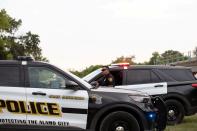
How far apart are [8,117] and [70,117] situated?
1074mm

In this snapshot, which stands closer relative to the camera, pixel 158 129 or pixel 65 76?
pixel 65 76

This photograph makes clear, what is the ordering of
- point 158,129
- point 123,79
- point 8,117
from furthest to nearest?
point 123,79, point 158,129, point 8,117

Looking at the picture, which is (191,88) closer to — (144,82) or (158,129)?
(144,82)

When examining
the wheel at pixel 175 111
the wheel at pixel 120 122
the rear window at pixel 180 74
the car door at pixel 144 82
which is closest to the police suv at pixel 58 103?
the wheel at pixel 120 122

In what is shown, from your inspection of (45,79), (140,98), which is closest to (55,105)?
(45,79)

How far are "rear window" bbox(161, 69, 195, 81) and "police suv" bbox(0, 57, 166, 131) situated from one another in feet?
15.4

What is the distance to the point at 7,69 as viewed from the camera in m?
10.1

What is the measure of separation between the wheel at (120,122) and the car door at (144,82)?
13.8 feet

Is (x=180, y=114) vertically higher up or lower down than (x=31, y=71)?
lower down

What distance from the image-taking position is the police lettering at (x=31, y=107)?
32.2ft

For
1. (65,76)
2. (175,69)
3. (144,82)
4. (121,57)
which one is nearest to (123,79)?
(144,82)

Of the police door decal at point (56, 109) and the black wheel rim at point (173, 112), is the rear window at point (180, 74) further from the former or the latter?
the police door decal at point (56, 109)

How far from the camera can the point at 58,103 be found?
992 cm

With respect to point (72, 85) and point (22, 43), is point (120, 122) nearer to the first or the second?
point (72, 85)
